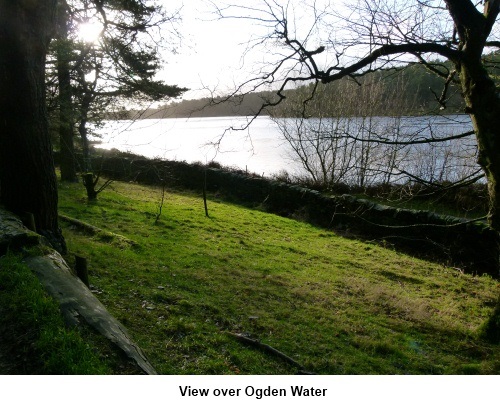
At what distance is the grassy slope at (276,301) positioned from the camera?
4.65m

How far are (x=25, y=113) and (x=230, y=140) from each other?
336cm

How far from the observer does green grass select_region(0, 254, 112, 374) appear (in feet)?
8.15

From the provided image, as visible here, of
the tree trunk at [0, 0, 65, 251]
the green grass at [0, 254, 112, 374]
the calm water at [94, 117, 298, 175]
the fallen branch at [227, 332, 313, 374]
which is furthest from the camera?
the calm water at [94, 117, 298, 175]

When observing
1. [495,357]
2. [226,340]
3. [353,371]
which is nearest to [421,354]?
[495,357]

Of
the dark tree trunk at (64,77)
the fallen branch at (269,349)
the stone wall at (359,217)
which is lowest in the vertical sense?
the fallen branch at (269,349)

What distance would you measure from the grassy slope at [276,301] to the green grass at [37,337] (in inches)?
54.2

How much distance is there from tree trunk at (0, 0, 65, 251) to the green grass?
236 centimetres

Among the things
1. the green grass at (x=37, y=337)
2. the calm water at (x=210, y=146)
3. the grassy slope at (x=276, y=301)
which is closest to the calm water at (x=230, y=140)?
the calm water at (x=210, y=146)

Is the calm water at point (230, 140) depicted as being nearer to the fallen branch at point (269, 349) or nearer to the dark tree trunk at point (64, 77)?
the dark tree trunk at point (64, 77)

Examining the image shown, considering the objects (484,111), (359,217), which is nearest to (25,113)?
(484,111)

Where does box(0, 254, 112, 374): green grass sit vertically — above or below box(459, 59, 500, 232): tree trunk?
below

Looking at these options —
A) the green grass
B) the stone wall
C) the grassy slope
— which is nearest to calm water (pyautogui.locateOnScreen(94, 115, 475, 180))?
the stone wall

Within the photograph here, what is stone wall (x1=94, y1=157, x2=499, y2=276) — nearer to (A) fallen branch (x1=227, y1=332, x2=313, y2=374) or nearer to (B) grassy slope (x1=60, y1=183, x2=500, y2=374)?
(B) grassy slope (x1=60, y1=183, x2=500, y2=374)

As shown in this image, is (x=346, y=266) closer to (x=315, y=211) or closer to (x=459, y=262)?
(x=459, y=262)
